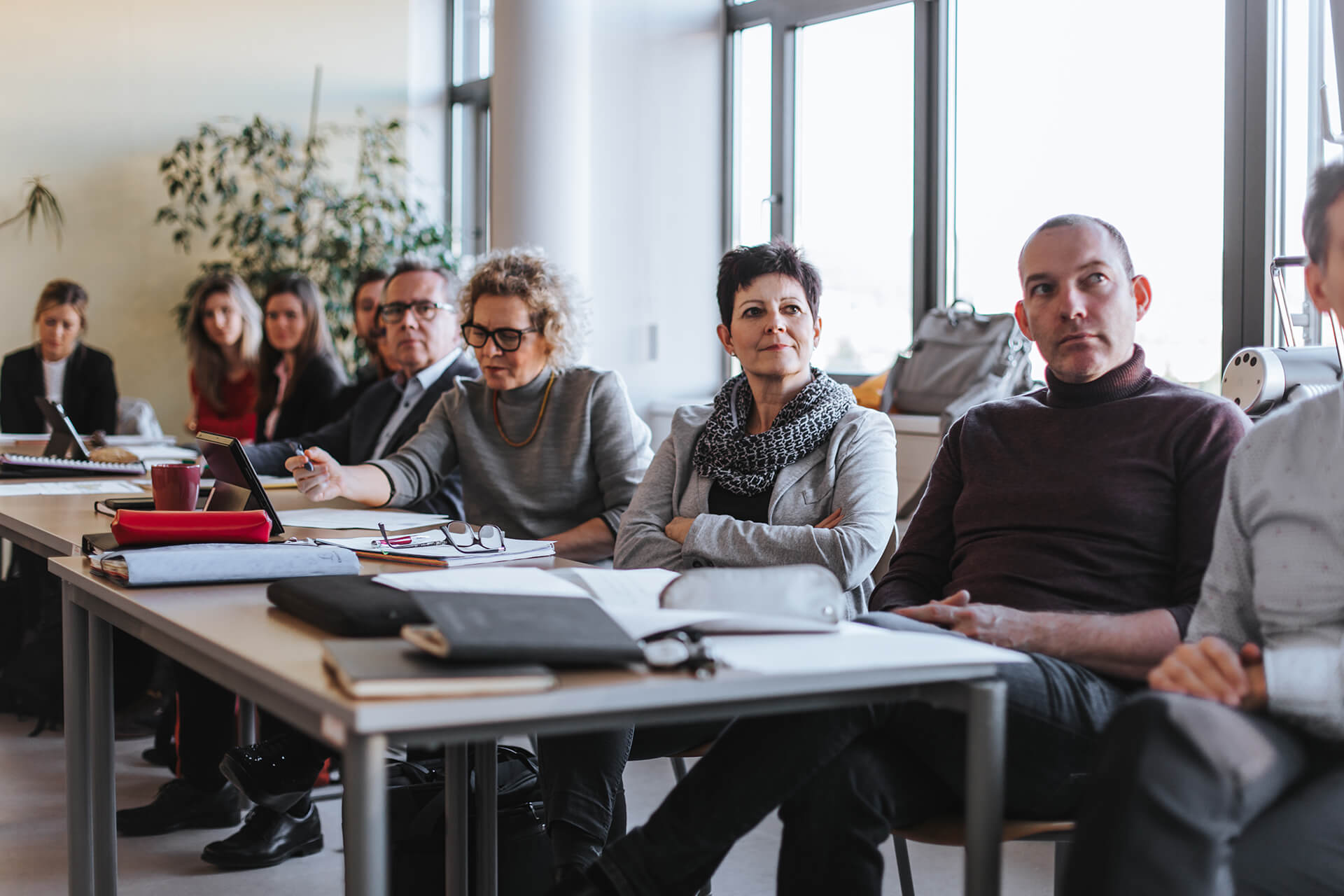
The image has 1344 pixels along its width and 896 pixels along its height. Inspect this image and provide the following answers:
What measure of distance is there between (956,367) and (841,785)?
2.43 meters

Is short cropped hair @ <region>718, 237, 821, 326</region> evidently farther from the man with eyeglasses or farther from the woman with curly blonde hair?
the man with eyeglasses

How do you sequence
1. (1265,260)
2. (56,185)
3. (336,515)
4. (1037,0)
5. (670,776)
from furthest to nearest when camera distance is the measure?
(56,185)
(1037,0)
(1265,260)
(670,776)
(336,515)

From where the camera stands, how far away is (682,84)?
5.14 meters

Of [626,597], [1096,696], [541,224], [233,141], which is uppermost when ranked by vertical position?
[233,141]

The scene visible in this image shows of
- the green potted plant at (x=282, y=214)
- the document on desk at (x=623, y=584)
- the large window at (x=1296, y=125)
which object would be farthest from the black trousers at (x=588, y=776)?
the green potted plant at (x=282, y=214)

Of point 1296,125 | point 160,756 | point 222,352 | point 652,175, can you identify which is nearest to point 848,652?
point 160,756

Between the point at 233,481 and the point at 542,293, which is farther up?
the point at 542,293

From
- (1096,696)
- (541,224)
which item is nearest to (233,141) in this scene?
(541,224)

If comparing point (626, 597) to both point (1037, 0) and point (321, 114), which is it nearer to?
point (1037, 0)

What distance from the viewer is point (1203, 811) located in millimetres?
1071

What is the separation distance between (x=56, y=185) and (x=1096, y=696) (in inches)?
219

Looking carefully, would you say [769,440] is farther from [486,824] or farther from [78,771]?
[78,771]

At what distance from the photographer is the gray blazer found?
6.23 ft

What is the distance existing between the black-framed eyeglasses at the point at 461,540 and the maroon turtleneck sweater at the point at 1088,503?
1.85 ft
